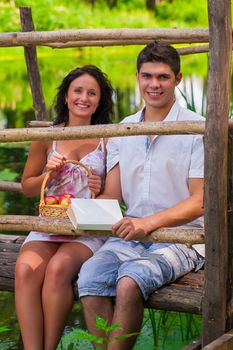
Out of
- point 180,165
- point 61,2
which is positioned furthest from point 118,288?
point 61,2

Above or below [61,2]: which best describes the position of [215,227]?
below

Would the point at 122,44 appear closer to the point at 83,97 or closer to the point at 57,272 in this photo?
the point at 83,97

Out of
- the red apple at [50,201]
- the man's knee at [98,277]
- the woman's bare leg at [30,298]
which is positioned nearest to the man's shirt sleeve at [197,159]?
the man's knee at [98,277]

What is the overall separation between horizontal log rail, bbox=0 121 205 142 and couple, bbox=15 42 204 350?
0.31 m

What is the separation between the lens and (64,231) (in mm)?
4043

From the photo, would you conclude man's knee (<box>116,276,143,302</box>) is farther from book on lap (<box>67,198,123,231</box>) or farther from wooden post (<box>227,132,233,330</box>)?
wooden post (<box>227,132,233,330</box>)

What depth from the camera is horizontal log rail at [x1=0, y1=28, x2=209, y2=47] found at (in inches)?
206

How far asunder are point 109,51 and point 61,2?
1.53 m

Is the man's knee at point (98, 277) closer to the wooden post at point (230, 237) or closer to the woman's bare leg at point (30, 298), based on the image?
the woman's bare leg at point (30, 298)

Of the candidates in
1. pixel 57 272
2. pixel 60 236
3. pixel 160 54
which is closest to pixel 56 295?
pixel 57 272

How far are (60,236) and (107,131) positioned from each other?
0.59 metres

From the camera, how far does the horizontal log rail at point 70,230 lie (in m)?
3.90

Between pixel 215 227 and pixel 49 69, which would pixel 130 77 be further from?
pixel 215 227

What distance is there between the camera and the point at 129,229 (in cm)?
393
